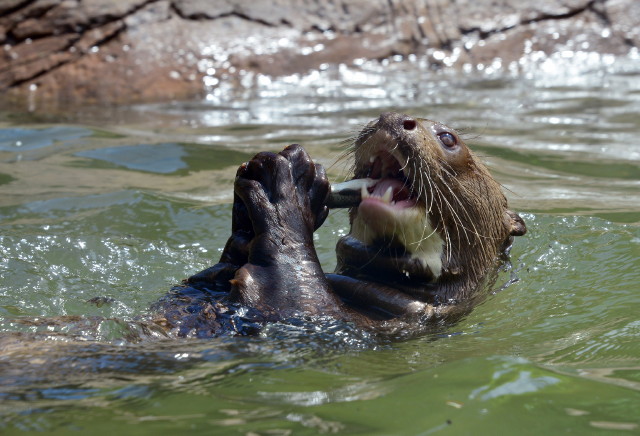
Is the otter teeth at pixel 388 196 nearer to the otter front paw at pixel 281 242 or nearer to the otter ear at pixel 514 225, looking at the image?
the otter front paw at pixel 281 242

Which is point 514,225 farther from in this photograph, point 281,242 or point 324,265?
point 281,242

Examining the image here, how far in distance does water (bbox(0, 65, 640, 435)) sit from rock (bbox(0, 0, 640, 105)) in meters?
0.41

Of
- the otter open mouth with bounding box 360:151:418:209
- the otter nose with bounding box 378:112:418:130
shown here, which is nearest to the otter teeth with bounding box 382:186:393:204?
the otter open mouth with bounding box 360:151:418:209

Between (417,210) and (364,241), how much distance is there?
289 millimetres

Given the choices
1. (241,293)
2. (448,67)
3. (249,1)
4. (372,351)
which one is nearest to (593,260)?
(372,351)

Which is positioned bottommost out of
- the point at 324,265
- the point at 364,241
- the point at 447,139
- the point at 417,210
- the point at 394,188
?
the point at 324,265

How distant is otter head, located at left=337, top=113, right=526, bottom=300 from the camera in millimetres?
4176

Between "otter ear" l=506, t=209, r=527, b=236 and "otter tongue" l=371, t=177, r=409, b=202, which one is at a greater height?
"otter tongue" l=371, t=177, r=409, b=202

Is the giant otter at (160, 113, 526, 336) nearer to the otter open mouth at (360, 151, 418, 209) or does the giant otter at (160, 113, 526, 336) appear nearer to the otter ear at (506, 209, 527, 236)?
the otter open mouth at (360, 151, 418, 209)

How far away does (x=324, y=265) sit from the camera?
226 inches

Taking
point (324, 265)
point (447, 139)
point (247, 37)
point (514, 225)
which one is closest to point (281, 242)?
point (447, 139)

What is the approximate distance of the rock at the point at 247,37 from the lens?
10.5 m

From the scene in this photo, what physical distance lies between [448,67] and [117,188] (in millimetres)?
5817

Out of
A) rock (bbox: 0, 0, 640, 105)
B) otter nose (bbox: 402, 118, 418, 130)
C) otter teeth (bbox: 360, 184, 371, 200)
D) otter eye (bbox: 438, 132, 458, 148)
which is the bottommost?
otter teeth (bbox: 360, 184, 371, 200)
